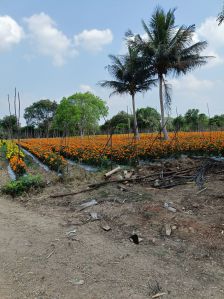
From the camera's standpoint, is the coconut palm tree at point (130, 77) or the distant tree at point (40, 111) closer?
→ the coconut palm tree at point (130, 77)

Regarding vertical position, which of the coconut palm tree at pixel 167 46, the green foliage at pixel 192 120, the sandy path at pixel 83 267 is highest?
the coconut palm tree at pixel 167 46

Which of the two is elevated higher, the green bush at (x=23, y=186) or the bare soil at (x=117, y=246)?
the green bush at (x=23, y=186)

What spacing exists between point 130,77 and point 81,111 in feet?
64.6

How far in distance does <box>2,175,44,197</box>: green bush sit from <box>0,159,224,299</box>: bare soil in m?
0.92

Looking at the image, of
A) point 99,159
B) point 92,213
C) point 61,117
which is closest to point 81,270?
point 92,213

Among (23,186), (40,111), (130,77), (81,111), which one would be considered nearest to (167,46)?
(130,77)

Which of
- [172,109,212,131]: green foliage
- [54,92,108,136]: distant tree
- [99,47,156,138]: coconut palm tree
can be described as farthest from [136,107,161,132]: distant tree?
[99,47,156,138]: coconut palm tree

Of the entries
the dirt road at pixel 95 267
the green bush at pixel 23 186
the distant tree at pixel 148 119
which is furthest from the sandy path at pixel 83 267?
the distant tree at pixel 148 119

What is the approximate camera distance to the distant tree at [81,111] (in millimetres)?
44156

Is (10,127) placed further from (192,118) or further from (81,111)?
(192,118)

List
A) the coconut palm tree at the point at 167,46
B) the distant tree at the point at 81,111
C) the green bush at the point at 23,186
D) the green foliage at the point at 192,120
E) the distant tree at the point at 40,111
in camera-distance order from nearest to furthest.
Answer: the green bush at the point at 23,186 → the coconut palm tree at the point at 167,46 → the green foliage at the point at 192,120 → the distant tree at the point at 81,111 → the distant tree at the point at 40,111

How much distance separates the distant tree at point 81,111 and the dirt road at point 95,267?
3763 centimetres

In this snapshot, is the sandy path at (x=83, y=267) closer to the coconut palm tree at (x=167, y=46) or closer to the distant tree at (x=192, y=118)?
the coconut palm tree at (x=167, y=46)

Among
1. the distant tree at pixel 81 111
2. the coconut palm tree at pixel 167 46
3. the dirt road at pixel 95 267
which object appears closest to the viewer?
the dirt road at pixel 95 267
